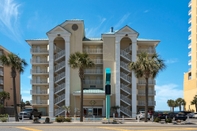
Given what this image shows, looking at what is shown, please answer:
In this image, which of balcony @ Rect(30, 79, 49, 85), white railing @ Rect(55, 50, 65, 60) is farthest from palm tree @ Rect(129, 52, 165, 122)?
balcony @ Rect(30, 79, 49, 85)

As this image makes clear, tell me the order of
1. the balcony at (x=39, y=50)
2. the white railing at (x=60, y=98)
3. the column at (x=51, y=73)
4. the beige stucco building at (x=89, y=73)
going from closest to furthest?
the beige stucco building at (x=89, y=73), the column at (x=51, y=73), the white railing at (x=60, y=98), the balcony at (x=39, y=50)

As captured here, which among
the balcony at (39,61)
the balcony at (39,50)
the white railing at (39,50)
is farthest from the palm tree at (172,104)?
the balcony at (39,50)

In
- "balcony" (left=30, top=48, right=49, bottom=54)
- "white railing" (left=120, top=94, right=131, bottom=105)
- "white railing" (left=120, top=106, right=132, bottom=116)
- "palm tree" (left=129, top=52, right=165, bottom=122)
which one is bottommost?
"white railing" (left=120, top=106, right=132, bottom=116)

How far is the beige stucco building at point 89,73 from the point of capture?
59.4m

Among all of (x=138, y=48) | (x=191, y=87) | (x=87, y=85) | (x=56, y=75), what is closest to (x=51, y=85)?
(x=56, y=75)

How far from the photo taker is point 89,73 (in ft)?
204

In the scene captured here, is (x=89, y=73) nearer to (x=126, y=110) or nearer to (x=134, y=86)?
(x=134, y=86)

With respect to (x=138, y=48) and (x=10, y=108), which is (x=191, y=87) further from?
(x=10, y=108)

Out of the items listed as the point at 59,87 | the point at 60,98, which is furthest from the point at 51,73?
the point at 60,98

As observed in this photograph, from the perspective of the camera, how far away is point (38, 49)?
6444 centimetres

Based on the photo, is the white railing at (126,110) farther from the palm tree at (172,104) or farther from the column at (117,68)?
the palm tree at (172,104)

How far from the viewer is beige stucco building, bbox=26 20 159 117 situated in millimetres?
59438

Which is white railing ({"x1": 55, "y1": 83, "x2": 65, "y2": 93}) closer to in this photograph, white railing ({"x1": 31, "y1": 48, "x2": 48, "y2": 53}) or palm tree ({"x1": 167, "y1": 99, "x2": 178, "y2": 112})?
white railing ({"x1": 31, "y1": 48, "x2": 48, "y2": 53})

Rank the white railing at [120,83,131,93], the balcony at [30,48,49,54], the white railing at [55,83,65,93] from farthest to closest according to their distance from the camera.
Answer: the balcony at [30,48,49,54] → the white railing at [55,83,65,93] → the white railing at [120,83,131,93]
